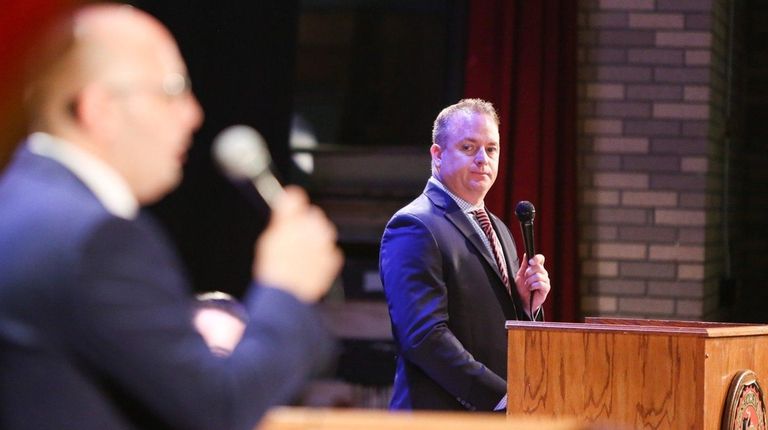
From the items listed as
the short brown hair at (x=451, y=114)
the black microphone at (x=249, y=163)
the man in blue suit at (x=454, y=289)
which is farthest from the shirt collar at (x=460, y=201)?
the black microphone at (x=249, y=163)

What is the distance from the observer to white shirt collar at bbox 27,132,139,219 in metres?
1.33

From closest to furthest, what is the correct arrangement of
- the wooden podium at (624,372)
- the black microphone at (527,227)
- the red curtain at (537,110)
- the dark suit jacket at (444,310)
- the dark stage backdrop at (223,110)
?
the wooden podium at (624,372), the dark suit jacket at (444,310), the black microphone at (527,227), the red curtain at (537,110), the dark stage backdrop at (223,110)

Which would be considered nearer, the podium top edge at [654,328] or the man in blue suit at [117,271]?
the man in blue suit at [117,271]

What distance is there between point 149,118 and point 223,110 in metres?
3.80

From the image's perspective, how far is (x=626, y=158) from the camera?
16.0 ft

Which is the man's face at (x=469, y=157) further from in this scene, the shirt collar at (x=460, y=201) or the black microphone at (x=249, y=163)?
the black microphone at (x=249, y=163)

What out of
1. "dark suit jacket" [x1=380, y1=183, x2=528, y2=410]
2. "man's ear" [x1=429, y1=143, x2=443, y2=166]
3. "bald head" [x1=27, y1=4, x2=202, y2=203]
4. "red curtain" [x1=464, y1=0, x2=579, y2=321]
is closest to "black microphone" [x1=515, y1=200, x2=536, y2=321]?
"dark suit jacket" [x1=380, y1=183, x2=528, y2=410]

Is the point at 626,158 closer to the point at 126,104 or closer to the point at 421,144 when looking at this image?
the point at 421,144

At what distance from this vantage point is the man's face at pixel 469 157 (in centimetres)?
345

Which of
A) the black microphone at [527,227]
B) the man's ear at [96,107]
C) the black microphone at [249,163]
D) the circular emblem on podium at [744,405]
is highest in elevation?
the man's ear at [96,107]

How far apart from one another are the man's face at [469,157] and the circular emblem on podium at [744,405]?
3.06 ft

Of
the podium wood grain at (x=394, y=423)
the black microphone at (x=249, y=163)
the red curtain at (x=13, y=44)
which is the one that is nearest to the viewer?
the podium wood grain at (x=394, y=423)

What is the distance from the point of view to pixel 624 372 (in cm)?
289

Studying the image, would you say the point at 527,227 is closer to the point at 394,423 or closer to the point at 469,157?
the point at 469,157
